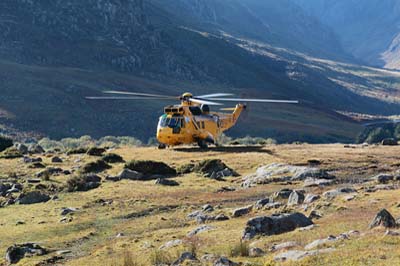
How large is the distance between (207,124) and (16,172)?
17.4 meters

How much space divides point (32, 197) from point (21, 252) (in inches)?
443

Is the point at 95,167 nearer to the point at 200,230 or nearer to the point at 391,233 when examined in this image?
the point at 200,230

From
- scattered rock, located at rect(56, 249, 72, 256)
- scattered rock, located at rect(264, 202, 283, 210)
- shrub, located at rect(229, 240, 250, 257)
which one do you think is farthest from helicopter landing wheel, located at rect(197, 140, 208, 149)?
shrub, located at rect(229, 240, 250, 257)

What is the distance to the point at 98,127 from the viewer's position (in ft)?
463

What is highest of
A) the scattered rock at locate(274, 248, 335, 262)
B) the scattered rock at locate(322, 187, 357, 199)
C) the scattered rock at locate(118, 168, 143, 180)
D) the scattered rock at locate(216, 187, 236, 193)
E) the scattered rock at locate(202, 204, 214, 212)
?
the scattered rock at locate(274, 248, 335, 262)

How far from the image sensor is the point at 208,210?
25.7 m

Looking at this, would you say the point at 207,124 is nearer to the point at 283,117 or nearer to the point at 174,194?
the point at 174,194

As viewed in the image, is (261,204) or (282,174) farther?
(282,174)

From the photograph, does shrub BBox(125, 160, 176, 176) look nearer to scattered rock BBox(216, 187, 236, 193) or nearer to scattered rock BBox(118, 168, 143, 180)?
scattered rock BBox(118, 168, 143, 180)

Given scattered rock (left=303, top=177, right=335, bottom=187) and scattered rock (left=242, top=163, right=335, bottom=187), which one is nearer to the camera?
scattered rock (left=303, top=177, right=335, bottom=187)

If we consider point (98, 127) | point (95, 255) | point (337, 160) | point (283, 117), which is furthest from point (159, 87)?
point (95, 255)

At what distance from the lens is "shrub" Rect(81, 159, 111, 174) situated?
40469 millimetres

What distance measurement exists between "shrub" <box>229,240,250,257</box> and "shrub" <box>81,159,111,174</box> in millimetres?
24434

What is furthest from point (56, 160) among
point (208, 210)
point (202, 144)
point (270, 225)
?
point (270, 225)
